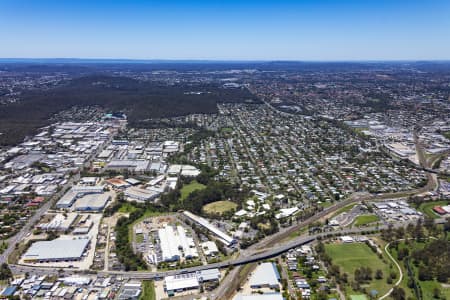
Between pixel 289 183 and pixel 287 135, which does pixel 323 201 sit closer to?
pixel 289 183

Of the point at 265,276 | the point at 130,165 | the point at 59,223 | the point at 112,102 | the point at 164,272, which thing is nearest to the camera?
the point at 265,276

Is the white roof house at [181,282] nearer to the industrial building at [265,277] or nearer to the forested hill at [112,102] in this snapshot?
the industrial building at [265,277]

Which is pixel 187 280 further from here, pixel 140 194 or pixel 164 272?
pixel 140 194

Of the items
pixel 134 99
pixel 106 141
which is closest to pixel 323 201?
pixel 106 141

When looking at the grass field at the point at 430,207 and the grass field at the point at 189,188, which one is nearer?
the grass field at the point at 430,207

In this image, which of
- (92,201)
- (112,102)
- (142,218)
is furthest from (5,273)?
(112,102)

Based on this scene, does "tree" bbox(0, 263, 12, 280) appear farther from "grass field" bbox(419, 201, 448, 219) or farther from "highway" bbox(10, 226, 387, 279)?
"grass field" bbox(419, 201, 448, 219)

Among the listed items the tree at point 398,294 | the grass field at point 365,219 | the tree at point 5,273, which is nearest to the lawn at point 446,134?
the grass field at point 365,219
